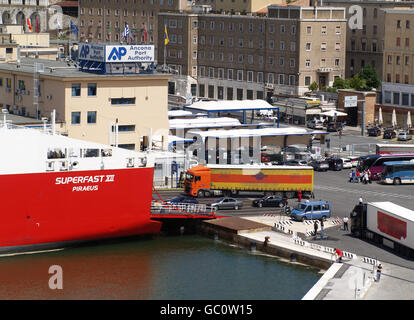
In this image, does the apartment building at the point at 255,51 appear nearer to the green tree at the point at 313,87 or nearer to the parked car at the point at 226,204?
the green tree at the point at 313,87

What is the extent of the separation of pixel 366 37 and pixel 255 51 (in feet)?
56.4

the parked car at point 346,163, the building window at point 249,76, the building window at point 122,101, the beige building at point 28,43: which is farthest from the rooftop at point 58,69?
the building window at point 249,76

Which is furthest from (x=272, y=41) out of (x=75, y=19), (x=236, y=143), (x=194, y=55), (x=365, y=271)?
(x=365, y=271)

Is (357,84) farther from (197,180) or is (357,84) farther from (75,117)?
(197,180)

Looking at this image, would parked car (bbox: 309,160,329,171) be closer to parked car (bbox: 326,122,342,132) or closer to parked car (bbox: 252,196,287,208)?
parked car (bbox: 252,196,287,208)

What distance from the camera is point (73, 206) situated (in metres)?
52.8

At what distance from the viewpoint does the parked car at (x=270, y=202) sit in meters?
61.7

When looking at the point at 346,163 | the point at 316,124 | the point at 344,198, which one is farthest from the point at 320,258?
the point at 316,124

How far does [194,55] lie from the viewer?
132000 mm

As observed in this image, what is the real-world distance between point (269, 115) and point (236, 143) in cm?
2818

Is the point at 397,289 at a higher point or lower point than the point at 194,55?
lower

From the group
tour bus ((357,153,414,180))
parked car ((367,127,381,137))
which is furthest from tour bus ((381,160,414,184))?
parked car ((367,127,381,137))
